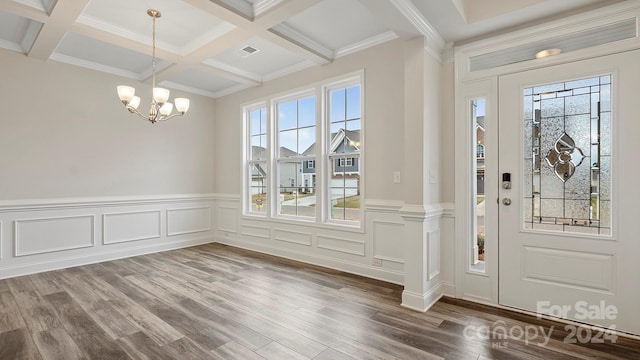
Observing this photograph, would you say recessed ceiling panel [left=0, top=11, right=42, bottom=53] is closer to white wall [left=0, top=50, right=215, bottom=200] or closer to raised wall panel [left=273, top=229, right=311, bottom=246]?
white wall [left=0, top=50, right=215, bottom=200]

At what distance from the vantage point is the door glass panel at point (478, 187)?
313 cm

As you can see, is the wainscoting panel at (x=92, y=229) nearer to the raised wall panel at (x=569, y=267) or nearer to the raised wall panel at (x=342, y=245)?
the raised wall panel at (x=342, y=245)

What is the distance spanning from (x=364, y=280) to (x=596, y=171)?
248cm

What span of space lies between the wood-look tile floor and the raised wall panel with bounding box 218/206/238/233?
1750mm

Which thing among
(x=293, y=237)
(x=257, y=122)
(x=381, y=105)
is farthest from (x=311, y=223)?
(x=257, y=122)

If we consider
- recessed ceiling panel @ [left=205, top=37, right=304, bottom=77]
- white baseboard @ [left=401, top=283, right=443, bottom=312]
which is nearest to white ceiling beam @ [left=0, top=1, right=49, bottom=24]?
recessed ceiling panel @ [left=205, top=37, right=304, bottom=77]

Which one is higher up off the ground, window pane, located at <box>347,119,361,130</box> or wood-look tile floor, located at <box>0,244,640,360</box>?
window pane, located at <box>347,119,361,130</box>

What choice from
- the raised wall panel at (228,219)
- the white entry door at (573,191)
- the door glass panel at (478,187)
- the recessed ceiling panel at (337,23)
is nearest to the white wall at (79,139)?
the raised wall panel at (228,219)

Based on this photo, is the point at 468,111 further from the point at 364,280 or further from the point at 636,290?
the point at 364,280

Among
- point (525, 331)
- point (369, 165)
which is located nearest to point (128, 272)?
point (369, 165)

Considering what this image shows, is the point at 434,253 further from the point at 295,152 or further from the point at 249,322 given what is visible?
the point at 295,152

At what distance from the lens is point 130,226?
16.4 ft

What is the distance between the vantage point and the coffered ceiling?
2.71 meters

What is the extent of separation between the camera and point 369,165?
383 cm
